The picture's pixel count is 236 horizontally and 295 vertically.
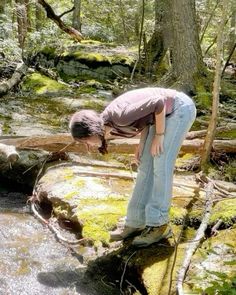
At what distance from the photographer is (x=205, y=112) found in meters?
8.45

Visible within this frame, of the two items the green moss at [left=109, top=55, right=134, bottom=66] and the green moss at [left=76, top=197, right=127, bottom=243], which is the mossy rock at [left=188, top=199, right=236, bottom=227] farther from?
the green moss at [left=109, top=55, right=134, bottom=66]

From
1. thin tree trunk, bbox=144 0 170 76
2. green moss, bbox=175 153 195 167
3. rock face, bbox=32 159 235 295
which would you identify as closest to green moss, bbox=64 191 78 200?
rock face, bbox=32 159 235 295

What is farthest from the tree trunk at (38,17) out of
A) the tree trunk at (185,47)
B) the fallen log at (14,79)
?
the tree trunk at (185,47)

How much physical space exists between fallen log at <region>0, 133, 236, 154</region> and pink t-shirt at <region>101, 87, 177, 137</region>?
2.50m

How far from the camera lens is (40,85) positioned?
11492mm

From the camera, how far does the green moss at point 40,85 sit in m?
11.2

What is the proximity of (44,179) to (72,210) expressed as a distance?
1.02 meters

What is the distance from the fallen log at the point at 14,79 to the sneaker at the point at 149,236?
7.43 meters

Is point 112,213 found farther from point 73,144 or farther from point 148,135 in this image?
point 73,144

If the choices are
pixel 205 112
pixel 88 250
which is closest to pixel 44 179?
pixel 88 250

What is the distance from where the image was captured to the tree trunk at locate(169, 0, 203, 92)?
8945mm

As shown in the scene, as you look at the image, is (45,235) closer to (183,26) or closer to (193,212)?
(193,212)

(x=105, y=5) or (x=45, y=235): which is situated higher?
(x=105, y=5)

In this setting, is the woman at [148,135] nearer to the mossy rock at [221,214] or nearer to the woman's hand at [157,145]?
the woman's hand at [157,145]
